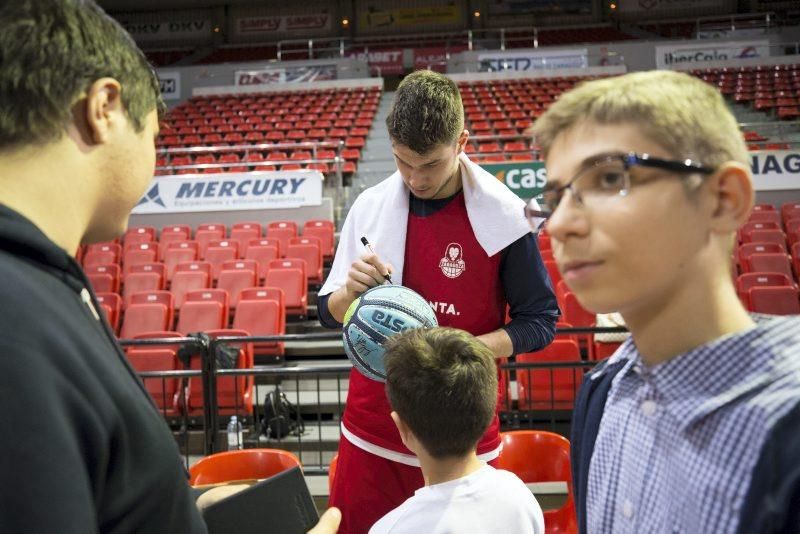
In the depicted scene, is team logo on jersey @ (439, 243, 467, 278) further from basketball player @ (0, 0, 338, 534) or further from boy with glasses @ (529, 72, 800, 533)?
basketball player @ (0, 0, 338, 534)

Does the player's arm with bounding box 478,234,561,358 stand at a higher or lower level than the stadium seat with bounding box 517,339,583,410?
higher

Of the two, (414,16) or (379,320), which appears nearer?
(379,320)

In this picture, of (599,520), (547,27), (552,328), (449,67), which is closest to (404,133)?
(552,328)

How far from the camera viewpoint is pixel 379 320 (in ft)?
5.84

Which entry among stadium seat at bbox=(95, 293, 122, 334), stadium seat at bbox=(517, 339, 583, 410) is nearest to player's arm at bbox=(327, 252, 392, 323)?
stadium seat at bbox=(517, 339, 583, 410)

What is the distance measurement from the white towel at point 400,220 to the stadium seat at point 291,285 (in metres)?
5.29

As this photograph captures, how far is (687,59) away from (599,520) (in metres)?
20.7

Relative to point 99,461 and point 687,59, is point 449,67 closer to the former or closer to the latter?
point 687,59

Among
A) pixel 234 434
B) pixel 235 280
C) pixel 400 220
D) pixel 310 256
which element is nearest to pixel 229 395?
pixel 234 434

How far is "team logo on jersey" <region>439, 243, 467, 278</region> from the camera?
1960 mm

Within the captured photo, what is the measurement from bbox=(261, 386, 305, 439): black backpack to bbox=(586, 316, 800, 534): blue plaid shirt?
4.32 m

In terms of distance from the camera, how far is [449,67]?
66.2 ft

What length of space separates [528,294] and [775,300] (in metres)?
4.92

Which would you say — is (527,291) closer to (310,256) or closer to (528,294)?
(528,294)
